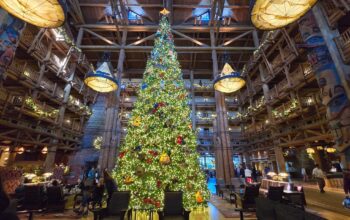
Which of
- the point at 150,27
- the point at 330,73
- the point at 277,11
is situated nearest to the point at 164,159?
the point at 277,11

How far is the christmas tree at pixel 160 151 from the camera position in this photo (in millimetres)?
5879

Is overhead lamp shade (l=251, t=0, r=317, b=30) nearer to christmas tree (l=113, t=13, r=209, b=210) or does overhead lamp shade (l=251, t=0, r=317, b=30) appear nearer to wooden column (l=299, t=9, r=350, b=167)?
christmas tree (l=113, t=13, r=209, b=210)

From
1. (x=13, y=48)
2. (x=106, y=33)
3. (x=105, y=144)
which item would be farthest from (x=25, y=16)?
(x=106, y=33)

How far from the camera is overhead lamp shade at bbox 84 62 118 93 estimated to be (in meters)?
7.50

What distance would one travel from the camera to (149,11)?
50.9 feet

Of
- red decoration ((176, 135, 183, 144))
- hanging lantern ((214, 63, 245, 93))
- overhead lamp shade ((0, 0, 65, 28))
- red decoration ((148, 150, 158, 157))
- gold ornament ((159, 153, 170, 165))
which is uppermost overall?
hanging lantern ((214, 63, 245, 93))

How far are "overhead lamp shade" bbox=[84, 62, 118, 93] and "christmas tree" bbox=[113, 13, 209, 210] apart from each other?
5.84 ft

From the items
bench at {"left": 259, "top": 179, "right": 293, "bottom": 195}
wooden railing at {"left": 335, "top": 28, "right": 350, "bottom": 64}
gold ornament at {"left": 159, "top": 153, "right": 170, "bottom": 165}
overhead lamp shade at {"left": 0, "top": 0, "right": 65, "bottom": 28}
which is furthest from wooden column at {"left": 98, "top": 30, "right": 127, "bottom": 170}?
wooden railing at {"left": 335, "top": 28, "right": 350, "bottom": 64}

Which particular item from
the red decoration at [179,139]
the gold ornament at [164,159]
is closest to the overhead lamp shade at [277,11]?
the red decoration at [179,139]

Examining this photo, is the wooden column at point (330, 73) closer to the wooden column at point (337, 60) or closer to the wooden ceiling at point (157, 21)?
the wooden column at point (337, 60)

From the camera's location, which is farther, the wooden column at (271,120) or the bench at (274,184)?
the wooden column at (271,120)

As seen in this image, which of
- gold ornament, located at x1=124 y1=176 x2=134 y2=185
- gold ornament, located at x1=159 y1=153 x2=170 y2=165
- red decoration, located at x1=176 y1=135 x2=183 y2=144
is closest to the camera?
gold ornament, located at x1=159 y1=153 x2=170 y2=165

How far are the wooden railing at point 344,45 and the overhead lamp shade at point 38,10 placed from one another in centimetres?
1047

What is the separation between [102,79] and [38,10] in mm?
4261
